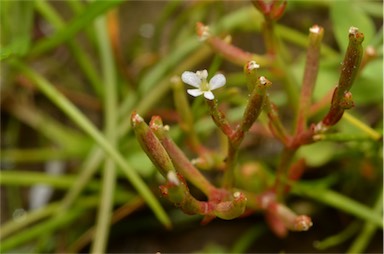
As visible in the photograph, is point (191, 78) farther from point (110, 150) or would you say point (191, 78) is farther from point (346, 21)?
point (346, 21)

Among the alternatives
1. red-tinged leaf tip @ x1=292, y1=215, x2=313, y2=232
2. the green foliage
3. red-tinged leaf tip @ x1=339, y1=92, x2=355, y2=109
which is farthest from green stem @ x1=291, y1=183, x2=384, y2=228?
red-tinged leaf tip @ x1=339, y1=92, x2=355, y2=109

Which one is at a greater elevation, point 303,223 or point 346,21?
point 346,21

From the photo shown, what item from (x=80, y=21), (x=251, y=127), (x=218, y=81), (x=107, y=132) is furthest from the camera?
(x=107, y=132)

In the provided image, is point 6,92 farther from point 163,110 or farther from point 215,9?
point 215,9

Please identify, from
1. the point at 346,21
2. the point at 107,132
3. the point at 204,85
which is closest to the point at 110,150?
the point at 107,132

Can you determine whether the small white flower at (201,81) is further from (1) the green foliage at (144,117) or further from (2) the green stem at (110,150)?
(2) the green stem at (110,150)

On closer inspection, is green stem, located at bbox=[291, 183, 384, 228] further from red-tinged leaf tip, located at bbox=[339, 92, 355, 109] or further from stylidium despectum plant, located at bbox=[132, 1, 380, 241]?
red-tinged leaf tip, located at bbox=[339, 92, 355, 109]

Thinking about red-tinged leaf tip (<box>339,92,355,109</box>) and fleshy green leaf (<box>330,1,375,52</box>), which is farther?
fleshy green leaf (<box>330,1,375,52</box>)

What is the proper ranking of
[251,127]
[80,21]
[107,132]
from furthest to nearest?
1. [107,132]
2. [80,21]
3. [251,127]

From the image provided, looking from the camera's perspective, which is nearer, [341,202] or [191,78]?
[191,78]

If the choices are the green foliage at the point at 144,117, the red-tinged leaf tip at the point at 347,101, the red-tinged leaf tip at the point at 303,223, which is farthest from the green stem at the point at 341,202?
the red-tinged leaf tip at the point at 347,101

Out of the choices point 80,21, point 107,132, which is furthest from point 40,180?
point 80,21

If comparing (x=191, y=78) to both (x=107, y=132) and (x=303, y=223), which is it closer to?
(x=303, y=223)

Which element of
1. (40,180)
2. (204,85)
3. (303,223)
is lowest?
(303,223)
